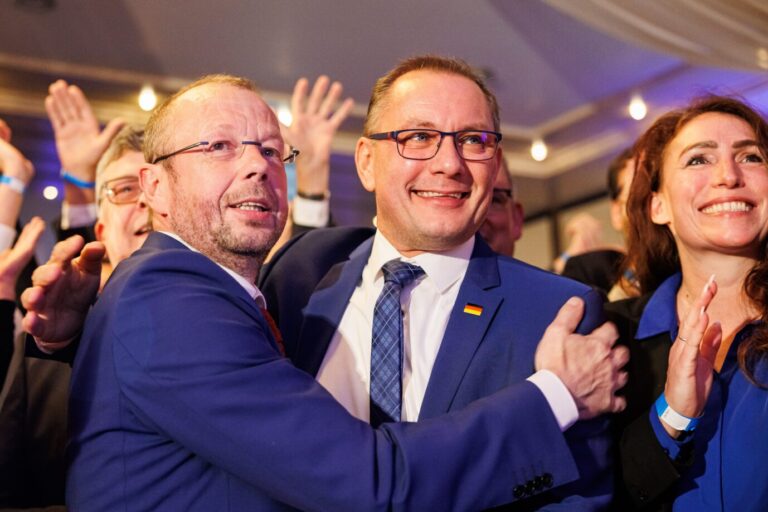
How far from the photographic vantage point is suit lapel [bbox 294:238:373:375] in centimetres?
202

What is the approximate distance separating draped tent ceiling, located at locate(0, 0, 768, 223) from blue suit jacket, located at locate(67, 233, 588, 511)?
13.5 ft

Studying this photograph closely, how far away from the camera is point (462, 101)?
2068 mm

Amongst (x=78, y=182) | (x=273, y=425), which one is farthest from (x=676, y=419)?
(x=78, y=182)

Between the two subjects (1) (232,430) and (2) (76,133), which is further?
(2) (76,133)

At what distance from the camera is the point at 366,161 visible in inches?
88.5

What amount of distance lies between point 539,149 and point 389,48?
→ 2894 millimetres

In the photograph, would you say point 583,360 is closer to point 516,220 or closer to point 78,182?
point 516,220

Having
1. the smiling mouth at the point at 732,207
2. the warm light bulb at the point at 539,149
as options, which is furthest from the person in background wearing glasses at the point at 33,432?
the warm light bulb at the point at 539,149

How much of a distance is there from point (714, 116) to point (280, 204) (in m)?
1.27

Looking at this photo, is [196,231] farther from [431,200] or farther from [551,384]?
[551,384]

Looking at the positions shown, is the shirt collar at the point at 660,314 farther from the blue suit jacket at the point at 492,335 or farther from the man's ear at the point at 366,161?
the man's ear at the point at 366,161

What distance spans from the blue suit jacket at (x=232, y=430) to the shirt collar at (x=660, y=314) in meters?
0.76

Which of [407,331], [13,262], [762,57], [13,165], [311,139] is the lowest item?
[407,331]

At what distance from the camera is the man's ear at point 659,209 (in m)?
2.47
